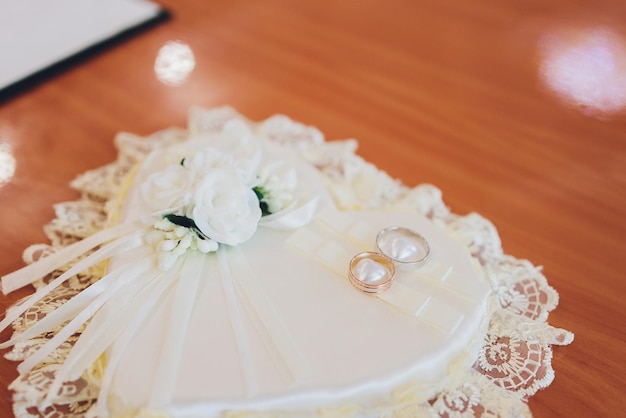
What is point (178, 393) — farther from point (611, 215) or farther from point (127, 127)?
point (611, 215)

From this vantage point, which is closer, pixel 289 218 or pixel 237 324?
pixel 237 324

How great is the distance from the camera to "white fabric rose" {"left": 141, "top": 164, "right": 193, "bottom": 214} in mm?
894

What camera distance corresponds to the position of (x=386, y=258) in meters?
0.88

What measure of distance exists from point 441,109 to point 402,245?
1.78 feet

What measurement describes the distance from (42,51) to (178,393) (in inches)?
41.6

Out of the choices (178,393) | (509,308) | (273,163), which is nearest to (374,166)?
(273,163)

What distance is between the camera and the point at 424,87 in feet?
4.58

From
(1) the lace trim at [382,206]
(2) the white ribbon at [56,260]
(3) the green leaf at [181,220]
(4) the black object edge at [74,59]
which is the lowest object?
(1) the lace trim at [382,206]

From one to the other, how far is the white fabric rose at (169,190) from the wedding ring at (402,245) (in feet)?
1.03

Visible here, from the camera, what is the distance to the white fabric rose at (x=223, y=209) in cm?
87

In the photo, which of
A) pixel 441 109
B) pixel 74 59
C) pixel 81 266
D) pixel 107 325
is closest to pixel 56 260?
pixel 81 266

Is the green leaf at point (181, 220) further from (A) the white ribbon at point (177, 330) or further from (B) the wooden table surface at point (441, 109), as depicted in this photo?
(B) the wooden table surface at point (441, 109)

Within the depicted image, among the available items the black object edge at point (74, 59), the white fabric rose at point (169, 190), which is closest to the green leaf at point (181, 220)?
the white fabric rose at point (169, 190)

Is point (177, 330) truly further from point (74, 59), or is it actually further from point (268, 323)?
point (74, 59)
